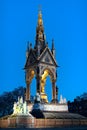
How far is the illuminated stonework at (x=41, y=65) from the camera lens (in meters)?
37.6

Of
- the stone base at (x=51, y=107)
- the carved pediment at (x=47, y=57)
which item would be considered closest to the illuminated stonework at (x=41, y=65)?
the carved pediment at (x=47, y=57)

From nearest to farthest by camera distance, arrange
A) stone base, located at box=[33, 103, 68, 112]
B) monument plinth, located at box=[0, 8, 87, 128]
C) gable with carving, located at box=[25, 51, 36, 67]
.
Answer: monument plinth, located at box=[0, 8, 87, 128] < stone base, located at box=[33, 103, 68, 112] < gable with carving, located at box=[25, 51, 36, 67]

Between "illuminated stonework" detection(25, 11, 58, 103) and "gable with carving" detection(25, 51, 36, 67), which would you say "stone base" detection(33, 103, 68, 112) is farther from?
"gable with carving" detection(25, 51, 36, 67)

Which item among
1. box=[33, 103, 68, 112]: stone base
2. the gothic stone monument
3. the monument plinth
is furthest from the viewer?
the gothic stone monument

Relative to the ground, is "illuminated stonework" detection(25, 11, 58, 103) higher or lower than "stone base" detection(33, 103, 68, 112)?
higher

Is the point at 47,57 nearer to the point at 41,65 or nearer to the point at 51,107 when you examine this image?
the point at 41,65

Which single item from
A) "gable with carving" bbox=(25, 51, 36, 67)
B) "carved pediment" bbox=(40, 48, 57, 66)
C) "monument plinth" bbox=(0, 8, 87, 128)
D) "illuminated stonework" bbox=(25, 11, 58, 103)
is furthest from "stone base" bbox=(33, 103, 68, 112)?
"gable with carving" bbox=(25, 51, 36, 67)

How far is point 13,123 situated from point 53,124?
3988 millimetres

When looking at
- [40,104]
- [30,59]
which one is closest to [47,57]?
[30,59]

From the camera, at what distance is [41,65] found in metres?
38.1

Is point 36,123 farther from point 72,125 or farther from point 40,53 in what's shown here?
point 40,53

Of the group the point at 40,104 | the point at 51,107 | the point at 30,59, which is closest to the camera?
the point at 40,104

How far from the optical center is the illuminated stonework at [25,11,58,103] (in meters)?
37.6

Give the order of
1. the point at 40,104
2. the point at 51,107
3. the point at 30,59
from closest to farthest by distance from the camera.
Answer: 1. the point at 40,104
2. the point at 51,107
3. the point at 30,59
